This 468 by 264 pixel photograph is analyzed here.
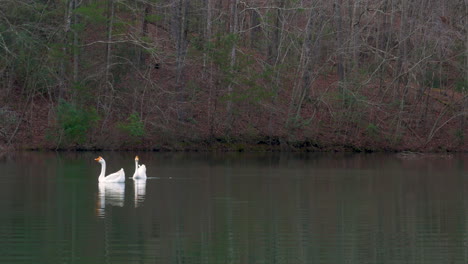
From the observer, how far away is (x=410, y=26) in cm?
4844

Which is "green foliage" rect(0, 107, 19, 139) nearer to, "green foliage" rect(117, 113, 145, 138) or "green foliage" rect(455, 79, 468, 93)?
"green foliage" rect(117, 113, 145, 138)

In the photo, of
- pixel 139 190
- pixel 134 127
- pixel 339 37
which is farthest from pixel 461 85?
pixel 139 190

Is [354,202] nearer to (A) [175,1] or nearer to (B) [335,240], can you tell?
(B) [335,240]

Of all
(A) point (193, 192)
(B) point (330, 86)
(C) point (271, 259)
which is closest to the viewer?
A: (C) point (271, 259)

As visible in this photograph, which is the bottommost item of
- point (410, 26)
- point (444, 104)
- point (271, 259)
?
point (271, 259)

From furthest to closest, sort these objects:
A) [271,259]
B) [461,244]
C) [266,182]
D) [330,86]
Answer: [330,86] → [266,182] → [461,244] → [271,259]

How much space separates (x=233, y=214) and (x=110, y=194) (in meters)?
5.47

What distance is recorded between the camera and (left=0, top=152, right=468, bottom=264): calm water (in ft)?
48.4

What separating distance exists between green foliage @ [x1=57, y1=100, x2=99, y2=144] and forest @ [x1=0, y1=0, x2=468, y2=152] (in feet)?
0.18

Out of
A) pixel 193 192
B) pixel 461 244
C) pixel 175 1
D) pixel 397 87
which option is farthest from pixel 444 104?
pixel 461 244

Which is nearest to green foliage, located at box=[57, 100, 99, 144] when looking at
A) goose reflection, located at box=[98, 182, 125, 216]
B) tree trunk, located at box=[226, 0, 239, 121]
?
tree trunk, located at box=[226, 0, 239, 121]

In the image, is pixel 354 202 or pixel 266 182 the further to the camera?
pixel 266 182

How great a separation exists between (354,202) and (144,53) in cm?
2723

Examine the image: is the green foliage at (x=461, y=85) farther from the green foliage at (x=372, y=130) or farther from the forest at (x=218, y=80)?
the green foliage at (x=372, y=130)
